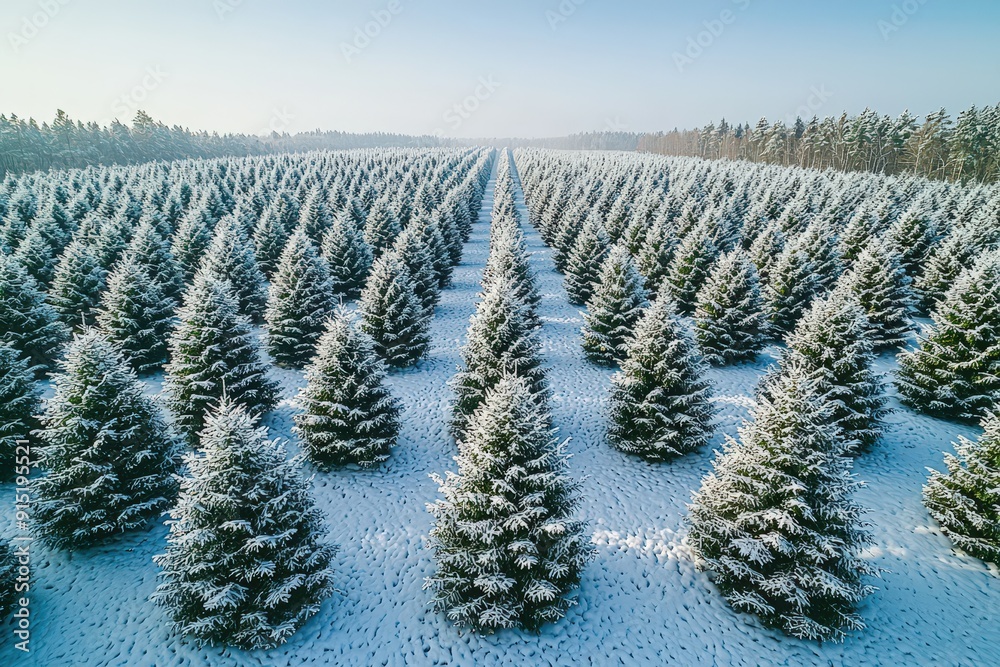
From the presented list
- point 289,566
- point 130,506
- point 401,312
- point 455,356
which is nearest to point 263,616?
point 289,566

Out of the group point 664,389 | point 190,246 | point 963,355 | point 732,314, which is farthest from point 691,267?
point 190,246

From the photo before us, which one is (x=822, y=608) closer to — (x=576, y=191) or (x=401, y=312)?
(x=401, y=312)

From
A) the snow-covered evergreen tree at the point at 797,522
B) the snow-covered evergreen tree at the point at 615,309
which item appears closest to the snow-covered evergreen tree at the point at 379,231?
the snow-covered evergreen tree at the point at 615,309

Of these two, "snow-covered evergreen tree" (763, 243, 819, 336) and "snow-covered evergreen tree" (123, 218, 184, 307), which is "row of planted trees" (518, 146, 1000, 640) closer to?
"snow-covered evergreen tree" (763, 243, 819, 336)

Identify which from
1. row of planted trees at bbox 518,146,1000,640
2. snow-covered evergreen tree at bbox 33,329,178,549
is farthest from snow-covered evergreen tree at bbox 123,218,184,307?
row of planted trees at bbox 518,146,1000,640

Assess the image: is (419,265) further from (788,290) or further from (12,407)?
(788,290)

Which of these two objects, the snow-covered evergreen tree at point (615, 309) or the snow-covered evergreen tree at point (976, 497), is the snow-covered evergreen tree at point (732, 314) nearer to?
the snow-covered evergreen tree at point (615, 309)
